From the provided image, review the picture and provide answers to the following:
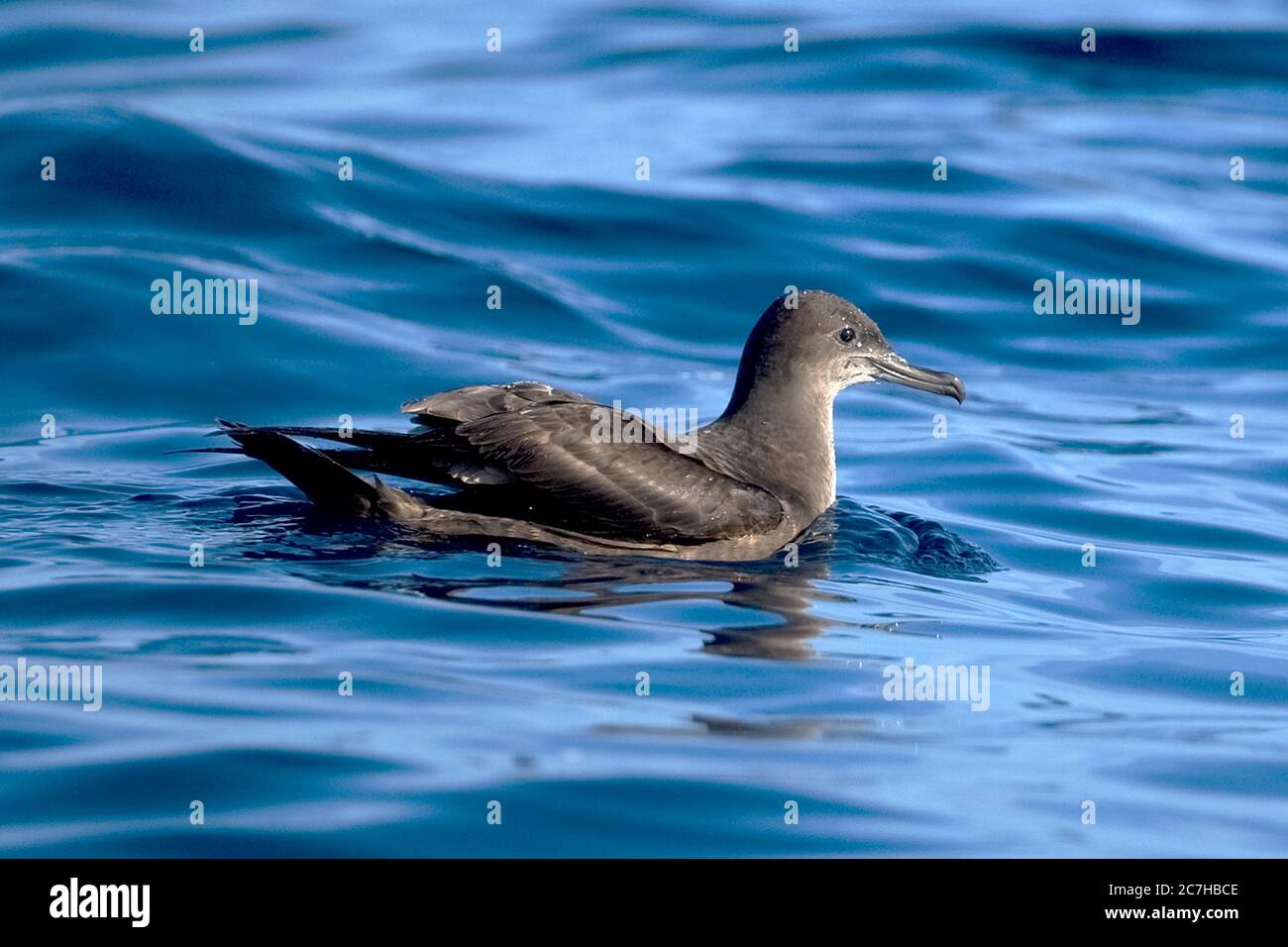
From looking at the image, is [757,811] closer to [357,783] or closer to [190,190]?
[357,783]

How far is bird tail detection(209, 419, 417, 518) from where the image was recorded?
303 inches

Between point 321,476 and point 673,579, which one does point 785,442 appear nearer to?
point 673,579

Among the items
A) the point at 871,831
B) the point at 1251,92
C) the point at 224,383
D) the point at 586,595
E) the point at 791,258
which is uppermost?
the point at 1251,92

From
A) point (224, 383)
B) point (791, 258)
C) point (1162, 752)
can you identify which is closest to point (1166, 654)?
point (1162, 752)

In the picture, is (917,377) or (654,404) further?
(654,404)

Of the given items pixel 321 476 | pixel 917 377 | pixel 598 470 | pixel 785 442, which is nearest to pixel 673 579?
pixel 598 470

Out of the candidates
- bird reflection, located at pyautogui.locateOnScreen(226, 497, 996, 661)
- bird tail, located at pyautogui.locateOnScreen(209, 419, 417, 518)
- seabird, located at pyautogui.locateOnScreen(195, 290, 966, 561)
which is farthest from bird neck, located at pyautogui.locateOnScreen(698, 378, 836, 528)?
bird tail, located at pyautogui.locateOnScreen(209, 419, 417, 518)

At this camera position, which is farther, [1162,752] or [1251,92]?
[1251,92]

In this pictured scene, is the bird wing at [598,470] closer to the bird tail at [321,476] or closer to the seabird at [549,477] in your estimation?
the seabird at [549,477]

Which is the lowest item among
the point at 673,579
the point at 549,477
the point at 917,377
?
the point at 673,579

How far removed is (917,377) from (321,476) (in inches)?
122

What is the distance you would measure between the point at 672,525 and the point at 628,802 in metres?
2.61

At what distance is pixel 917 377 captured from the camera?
911 cm

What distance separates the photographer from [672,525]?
→ 780 centimetres
